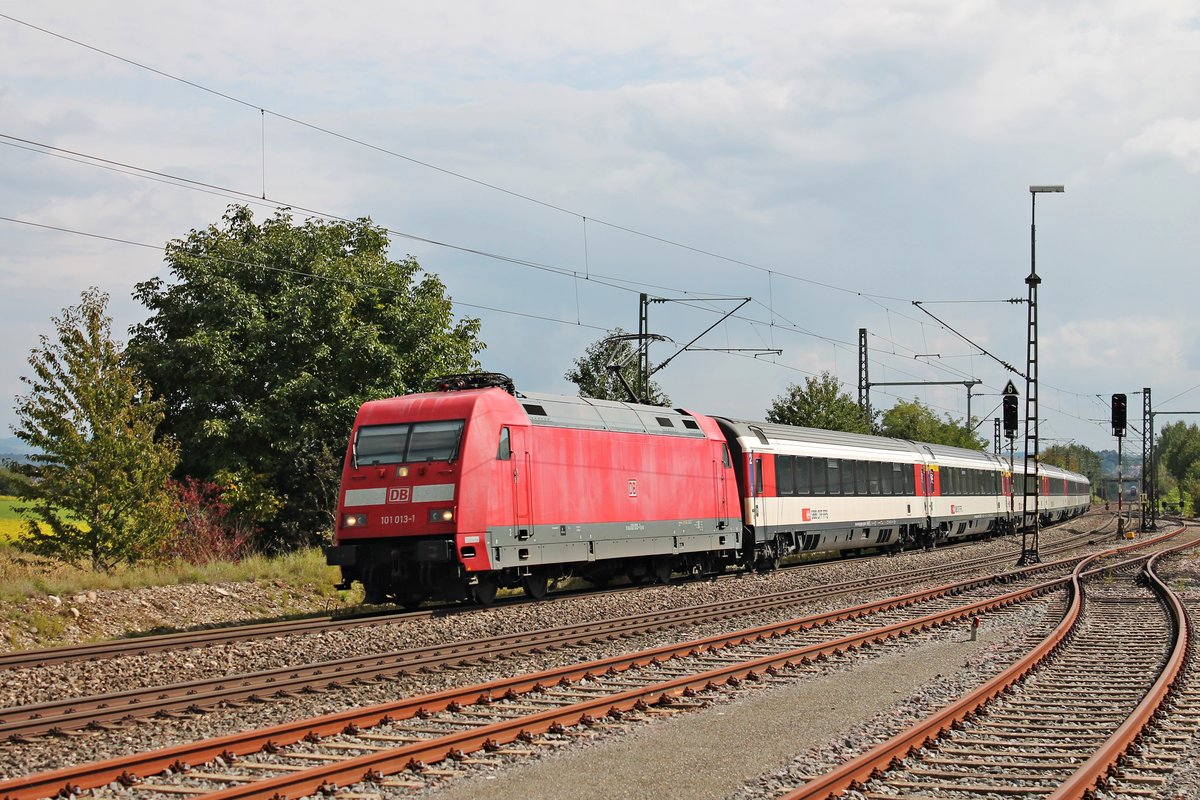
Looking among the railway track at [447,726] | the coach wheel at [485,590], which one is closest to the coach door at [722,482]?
the coach wheel at [485,590]

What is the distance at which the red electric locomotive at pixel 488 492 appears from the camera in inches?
720

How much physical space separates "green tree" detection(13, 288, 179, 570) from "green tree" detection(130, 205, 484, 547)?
6.51 meters

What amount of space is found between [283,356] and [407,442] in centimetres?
1615

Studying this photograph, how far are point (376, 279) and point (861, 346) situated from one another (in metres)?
26.9

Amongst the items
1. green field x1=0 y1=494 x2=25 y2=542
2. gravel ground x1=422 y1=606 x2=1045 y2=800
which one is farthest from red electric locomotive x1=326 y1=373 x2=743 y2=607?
green field x1=0 y1=494 x2=25 y2=542

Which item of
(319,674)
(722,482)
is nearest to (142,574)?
(319,674)

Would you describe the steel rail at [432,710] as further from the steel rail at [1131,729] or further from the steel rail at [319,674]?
the steel rail at [1131,729]

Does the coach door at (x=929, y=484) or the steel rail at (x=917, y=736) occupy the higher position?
the coach door at (x=929, y=484)

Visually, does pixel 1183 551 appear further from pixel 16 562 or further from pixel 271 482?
pixel 16 562

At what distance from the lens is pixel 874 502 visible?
3400 centimetres

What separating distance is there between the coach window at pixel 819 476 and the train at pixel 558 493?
0.05 meters

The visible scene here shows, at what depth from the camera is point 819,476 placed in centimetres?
3059

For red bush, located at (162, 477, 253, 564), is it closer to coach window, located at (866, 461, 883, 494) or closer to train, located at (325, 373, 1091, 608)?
train, located at (325, 373, 1091, 608)

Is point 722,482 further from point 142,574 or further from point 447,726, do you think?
point 447,726
